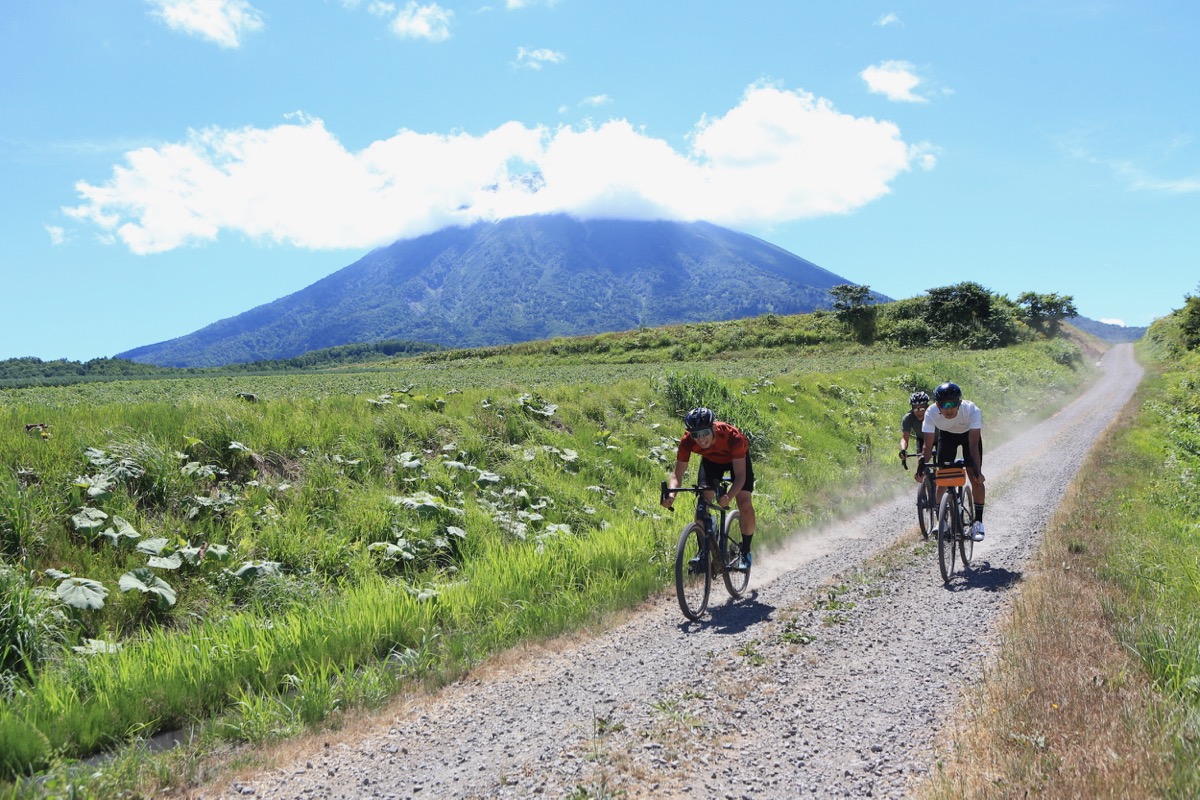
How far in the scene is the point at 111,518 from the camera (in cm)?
746

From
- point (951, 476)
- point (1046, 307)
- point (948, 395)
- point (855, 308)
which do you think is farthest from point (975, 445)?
point (1046, 307)

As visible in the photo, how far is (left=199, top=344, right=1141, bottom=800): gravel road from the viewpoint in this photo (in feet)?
14.0

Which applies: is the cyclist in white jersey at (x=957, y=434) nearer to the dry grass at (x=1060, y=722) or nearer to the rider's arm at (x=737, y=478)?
the dry grass at (x=1060, y=722)

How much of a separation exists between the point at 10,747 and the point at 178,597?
2.64 m

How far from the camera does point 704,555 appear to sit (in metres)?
7.81

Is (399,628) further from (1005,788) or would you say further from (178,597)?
(1005,788)

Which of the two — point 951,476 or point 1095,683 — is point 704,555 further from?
point 951,476

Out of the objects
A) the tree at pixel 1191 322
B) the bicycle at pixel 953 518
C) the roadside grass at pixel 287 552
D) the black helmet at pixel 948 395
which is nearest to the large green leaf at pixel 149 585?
the roadside grass at pixel 287 552

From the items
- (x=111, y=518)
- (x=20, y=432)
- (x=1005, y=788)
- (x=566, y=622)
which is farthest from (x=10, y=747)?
(x=1005, y=788)

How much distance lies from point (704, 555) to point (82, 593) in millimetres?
6346

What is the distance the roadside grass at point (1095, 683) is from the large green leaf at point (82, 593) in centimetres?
705

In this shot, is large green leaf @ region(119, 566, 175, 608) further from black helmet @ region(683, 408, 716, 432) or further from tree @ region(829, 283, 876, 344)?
tree @ region(829, 283, 876, 344)

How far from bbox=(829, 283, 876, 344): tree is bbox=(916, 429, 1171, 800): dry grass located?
74.8 metres

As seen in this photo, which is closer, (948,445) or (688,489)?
(688,489)
